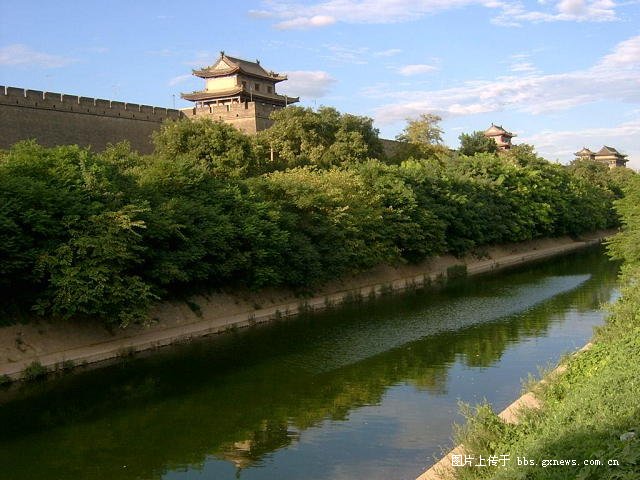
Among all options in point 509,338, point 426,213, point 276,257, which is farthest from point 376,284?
point 509,338

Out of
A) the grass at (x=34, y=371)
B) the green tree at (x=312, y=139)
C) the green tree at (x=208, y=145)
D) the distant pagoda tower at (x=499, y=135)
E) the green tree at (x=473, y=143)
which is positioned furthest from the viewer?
the distant pagoda tower at (x=499, y=135)

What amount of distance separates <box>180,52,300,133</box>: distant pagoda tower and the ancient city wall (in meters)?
3.57

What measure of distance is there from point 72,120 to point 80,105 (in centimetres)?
85

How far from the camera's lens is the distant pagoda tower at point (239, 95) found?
3694 centimetres

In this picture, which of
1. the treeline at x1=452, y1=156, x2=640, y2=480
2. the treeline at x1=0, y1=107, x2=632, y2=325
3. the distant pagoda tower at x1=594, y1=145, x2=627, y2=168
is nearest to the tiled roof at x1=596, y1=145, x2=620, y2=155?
the distant pagoda tower at x1=594, y1=145, x2=627, y2=168

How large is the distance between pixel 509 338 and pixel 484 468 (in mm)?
10145

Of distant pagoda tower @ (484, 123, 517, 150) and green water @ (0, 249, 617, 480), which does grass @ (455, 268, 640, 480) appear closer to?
green water @ (0, 249, 617, 480)

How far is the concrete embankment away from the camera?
14.2 m

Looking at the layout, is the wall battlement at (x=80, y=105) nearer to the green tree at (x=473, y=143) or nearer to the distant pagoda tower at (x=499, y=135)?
the green tree at (x=473, y=143)

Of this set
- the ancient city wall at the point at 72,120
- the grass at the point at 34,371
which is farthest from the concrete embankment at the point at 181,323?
the ancient city wall at the point at 72,120

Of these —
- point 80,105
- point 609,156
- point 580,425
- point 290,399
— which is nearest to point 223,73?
point 80,105

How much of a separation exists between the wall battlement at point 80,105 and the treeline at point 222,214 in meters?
5.60

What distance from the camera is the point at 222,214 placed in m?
18.6

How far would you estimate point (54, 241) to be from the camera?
1430 cm
